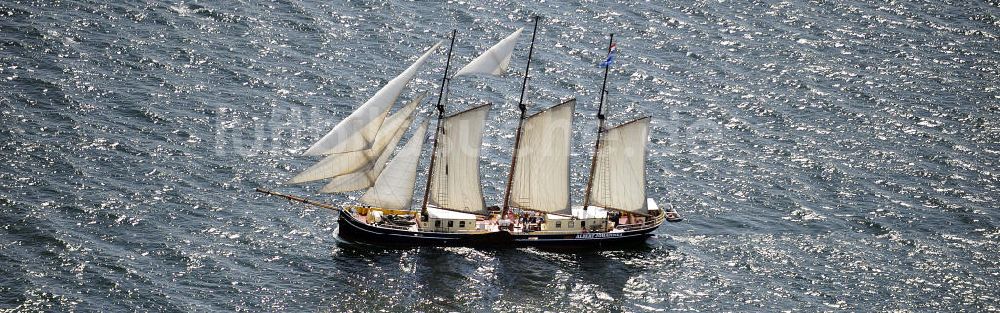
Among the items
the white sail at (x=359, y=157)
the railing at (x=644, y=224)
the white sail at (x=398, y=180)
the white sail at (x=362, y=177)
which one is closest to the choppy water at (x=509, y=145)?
the railing at (x=644, y=224)

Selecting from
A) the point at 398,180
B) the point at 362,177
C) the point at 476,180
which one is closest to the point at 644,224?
the point at 476,180

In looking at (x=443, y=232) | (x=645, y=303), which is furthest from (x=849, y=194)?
(x=443, y=232)

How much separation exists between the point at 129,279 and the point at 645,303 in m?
41.2

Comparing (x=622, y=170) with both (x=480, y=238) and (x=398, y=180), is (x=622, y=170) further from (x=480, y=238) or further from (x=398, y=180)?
(x=398, y=180)

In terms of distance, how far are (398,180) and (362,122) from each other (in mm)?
6831

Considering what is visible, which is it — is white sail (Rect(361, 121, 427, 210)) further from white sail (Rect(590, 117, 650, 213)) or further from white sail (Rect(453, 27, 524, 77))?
white sail (Rect(590, 117, 650, 213))

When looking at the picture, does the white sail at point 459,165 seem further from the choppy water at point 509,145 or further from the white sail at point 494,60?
the white sail at point 494,60

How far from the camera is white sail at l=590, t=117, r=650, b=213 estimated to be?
131125 mm

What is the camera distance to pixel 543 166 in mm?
131125

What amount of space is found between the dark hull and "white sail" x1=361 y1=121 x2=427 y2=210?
2789 millimetres

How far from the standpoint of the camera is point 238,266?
121m

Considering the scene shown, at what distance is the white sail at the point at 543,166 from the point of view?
13038 cm

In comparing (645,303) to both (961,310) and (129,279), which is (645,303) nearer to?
(961,310)

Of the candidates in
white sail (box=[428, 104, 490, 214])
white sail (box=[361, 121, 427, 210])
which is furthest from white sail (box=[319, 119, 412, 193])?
white sail (box=[428, 104, 490, 214])
